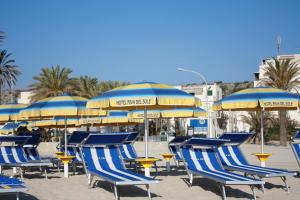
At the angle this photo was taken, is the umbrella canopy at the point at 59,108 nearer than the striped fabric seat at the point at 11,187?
No

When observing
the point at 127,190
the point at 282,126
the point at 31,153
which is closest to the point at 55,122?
the point at 31,153

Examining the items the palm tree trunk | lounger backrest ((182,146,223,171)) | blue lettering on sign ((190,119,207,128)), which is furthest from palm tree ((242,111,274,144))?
lounger backrest ((182,146,223,171))

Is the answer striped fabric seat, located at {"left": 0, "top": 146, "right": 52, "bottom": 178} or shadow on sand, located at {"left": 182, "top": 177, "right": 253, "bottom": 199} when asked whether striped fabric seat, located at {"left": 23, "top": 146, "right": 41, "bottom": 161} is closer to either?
striped fabric seat, located at {"left": 0, "top": 146, "right": 52, "bottom": 178}

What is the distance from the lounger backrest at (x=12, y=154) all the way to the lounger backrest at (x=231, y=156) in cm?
491

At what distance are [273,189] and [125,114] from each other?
35.3 ft

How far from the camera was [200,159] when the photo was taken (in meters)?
10.4

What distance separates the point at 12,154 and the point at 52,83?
32.0 m

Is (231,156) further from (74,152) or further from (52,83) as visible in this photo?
(52,83)

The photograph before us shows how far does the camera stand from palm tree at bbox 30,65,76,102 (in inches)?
1704

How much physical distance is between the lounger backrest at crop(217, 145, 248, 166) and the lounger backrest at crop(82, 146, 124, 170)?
2.61m

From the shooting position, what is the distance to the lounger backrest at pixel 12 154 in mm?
11766

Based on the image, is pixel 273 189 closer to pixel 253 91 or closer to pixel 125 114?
pixel 253 91

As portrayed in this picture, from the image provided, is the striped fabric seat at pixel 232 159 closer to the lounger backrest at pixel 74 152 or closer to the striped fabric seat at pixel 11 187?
the lounger backrest at pixel 74 152

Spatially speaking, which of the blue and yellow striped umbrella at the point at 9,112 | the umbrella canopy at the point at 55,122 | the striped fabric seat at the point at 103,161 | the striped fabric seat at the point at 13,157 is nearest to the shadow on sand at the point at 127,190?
the striped fabric seat at the point at 103,161
